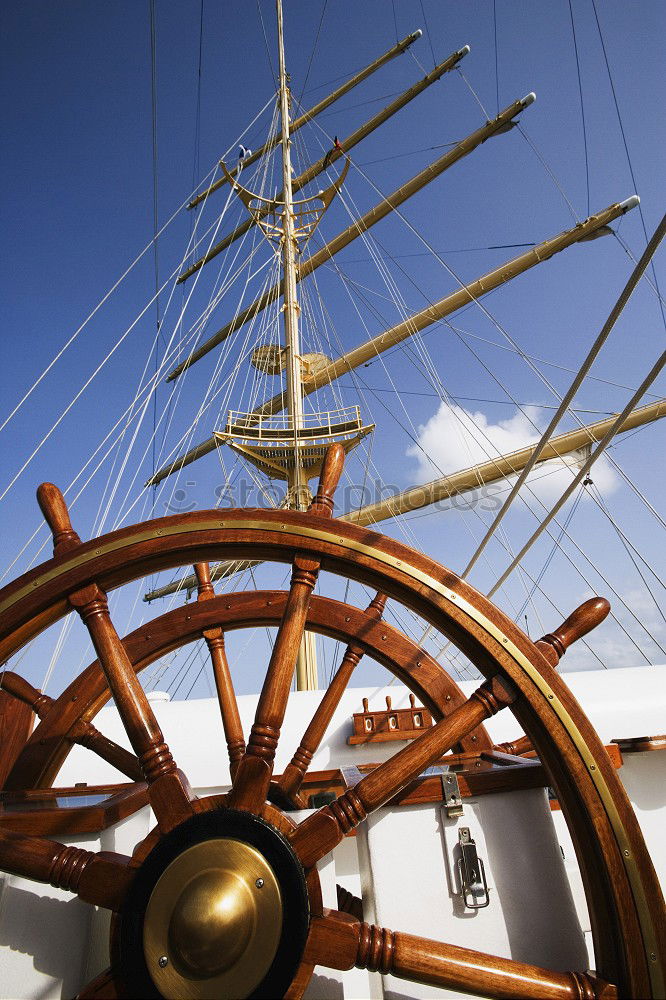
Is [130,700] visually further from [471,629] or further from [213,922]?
[471,629]

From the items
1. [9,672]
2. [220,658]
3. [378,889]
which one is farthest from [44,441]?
[378,889]

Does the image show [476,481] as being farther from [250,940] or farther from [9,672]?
[250,940]

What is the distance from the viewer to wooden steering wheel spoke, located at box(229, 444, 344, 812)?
3.43 ft

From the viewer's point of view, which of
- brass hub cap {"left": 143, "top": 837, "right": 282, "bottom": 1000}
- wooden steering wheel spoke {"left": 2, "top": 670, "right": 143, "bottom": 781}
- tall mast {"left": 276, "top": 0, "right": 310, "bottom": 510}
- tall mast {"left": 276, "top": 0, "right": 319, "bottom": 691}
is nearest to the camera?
brass hub cap {"left": 143, "top": 837, "right": 282, "bottom": 1000}

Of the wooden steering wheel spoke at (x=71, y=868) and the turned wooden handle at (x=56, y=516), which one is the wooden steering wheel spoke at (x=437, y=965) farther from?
the turned wooden handle at (x=56, y=516)

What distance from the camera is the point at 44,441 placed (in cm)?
688

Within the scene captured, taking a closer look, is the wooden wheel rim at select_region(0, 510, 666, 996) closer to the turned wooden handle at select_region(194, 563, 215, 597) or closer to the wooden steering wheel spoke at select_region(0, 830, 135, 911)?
the wooden steering wheel spoke at select_region(0, 830, 135, 911)

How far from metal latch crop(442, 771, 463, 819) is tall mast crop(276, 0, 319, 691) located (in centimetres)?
607

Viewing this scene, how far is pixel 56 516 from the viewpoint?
54.3 inches

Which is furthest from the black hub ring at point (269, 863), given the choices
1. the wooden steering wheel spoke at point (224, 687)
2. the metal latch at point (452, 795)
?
the wooden steering wheel spoke at point (224, 687)

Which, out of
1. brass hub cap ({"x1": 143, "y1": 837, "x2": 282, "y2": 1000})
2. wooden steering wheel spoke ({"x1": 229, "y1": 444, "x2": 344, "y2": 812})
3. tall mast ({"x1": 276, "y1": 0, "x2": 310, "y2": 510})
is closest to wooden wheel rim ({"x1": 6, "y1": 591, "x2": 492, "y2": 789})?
wooden steering wheel spoke ({"x1": 229, "y1": 444, "x2": 344, "y2": 812})

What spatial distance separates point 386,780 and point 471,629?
1.14ft

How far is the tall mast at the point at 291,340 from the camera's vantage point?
8.40m

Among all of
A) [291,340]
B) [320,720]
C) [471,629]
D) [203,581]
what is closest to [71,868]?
[471,629]
